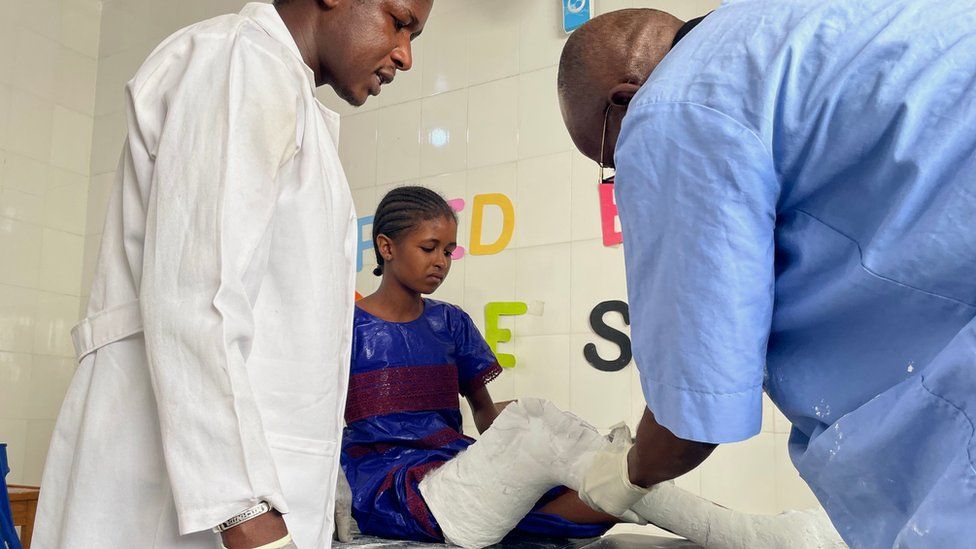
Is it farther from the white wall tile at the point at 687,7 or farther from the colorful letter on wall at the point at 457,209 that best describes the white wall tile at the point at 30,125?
the white wall tile at the point at 687,7

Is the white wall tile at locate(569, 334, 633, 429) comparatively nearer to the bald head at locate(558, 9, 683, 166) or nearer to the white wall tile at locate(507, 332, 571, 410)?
the white wall tile at locate(507, 332, 571, 410)

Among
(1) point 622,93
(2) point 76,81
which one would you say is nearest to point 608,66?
(1) point 622,93

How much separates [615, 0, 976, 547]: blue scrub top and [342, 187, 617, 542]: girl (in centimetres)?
107

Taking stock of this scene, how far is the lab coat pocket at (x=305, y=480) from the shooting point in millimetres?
938

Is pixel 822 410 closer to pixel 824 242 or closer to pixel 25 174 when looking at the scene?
pixel 824 242

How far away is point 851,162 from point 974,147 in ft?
0.28

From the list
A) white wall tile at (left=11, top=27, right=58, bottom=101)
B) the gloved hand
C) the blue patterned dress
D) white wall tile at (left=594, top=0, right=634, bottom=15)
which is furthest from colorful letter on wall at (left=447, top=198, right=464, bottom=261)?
white wall tile at (left=11, top=27, right=58, bottom=101)

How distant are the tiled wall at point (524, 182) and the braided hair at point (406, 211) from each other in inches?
16.5

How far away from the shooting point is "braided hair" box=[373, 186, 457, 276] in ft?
7.96

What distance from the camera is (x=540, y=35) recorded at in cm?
283

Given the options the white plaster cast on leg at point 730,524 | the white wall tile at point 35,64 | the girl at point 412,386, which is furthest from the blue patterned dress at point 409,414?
the white wall tile at point 35,64

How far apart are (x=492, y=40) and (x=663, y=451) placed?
219cm

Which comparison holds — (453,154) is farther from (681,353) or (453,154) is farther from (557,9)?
(681,353)

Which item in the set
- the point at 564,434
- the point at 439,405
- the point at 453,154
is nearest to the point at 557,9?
A: the point at 453,154
